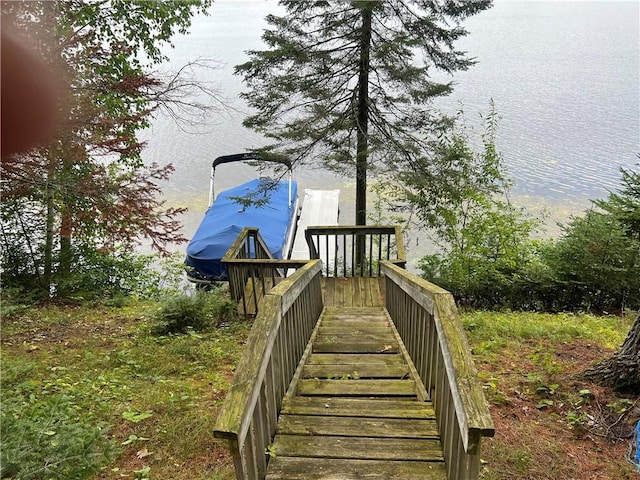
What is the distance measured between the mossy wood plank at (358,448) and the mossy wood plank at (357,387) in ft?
1.93

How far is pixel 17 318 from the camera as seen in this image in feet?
21.1

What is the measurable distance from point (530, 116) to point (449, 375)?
69.7 ft

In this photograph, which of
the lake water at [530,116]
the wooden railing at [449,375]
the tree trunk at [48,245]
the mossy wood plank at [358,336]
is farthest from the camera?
the lake water at [530,116]

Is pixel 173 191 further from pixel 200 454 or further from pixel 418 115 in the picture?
pixel 200 454

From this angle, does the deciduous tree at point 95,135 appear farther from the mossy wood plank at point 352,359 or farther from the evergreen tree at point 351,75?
the mossy wood plank at point 352,359

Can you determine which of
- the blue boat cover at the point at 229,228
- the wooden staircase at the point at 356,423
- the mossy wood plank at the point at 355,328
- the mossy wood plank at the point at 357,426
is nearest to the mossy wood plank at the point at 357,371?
the wooden staircase at the point at 356,423

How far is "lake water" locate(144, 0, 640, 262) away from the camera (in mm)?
16703

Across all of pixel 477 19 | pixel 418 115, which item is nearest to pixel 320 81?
pixel 418 115

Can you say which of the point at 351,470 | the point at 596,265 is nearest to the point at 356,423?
the point at 351,470

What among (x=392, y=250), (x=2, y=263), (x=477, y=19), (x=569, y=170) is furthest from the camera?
(x=477, y=19)

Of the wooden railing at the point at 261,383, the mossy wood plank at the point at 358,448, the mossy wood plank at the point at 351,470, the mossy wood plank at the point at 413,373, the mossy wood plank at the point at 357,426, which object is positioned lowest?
the mossy wood plank at the point at 351,470

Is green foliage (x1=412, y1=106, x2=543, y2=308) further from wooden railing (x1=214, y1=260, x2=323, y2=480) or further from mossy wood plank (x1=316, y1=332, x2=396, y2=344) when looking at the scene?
wooden railing (x1=214, y1=260, x2=323, y2=480)

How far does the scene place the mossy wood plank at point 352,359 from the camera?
402 cm

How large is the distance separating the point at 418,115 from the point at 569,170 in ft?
32.7
